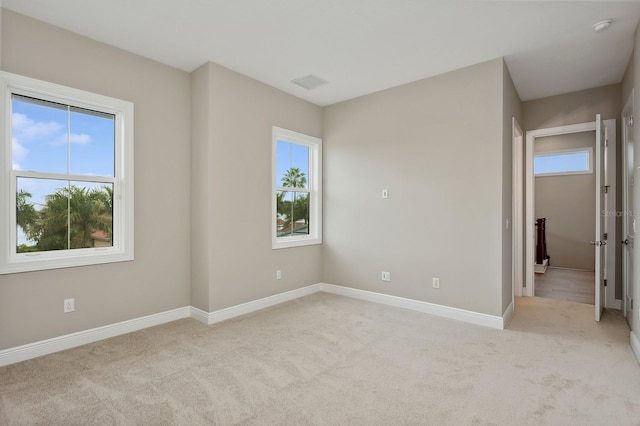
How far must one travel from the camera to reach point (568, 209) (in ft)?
22.6

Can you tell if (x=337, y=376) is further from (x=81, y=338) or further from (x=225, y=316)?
(x=81, y=338)

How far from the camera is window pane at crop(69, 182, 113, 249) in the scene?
299 cm

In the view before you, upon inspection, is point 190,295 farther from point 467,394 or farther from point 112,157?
point 467,394

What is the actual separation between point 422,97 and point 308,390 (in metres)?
3.35

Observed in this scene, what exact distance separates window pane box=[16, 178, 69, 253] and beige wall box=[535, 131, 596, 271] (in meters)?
8.22

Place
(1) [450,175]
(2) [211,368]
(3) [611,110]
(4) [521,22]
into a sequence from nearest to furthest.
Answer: (2) [211,368], (4) [521,22], (1) [450,175], (3) [611,110]

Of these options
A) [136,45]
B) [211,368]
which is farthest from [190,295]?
[136,45]

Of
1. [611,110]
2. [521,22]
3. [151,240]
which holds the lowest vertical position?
[151,240]

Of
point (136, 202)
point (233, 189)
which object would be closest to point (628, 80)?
point (233, 189)

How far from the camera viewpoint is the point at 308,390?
2189 mm

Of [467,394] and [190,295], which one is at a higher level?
[190,295]

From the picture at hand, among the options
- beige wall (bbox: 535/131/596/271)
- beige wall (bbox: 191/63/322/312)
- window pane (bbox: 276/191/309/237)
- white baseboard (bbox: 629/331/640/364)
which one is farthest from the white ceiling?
beige wall (bbox: 535/131/596/271)

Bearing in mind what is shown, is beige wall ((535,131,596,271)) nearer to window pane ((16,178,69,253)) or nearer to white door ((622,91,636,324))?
white door ((622,91,636,324))

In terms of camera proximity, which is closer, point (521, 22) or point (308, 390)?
point (308, 390)
